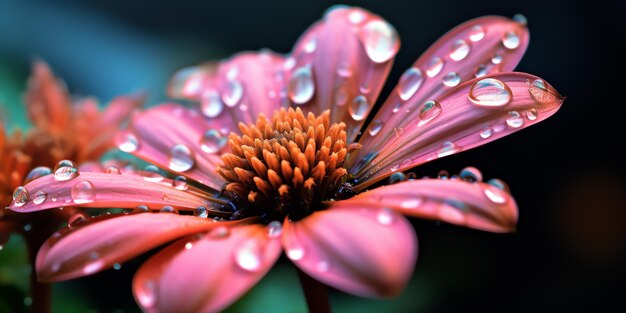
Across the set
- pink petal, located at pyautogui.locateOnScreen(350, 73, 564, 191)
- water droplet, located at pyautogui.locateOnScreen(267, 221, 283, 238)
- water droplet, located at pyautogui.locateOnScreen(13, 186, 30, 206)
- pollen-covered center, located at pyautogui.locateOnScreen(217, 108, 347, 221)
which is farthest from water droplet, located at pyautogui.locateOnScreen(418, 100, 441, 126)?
water droplet, located at pyautogui.locateOnScreen(13, 186, 30, 206)

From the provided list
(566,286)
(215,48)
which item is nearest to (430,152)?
(566,286)

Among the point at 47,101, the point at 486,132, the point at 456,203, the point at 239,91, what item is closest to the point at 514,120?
the point at 486,132

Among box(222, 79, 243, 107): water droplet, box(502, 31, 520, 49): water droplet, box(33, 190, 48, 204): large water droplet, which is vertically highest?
box(502, 31, 520, 49): water droplet

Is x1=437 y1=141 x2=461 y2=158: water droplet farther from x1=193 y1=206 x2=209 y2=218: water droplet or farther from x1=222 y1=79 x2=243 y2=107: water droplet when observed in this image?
x1=222 y1=79 x2=243 y2=107: water droplet

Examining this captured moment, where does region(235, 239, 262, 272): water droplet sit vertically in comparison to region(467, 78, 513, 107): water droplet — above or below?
below

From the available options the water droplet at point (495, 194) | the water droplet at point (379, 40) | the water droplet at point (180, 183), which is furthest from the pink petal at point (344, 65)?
the water droplet at point (495, 194)

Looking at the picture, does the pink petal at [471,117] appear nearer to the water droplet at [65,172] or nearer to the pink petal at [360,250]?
the pink petal at [360,250]

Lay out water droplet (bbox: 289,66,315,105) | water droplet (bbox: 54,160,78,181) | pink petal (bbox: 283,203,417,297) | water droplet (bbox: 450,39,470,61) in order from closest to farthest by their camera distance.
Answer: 1. pink petal (bbox: 283,203,417,297)
2. water droplet (bbox: 54,160,78,181)
3. water droplet (bbox: 450,39,470,61)
4. water droplet (bbox: 289,66,315,105)
